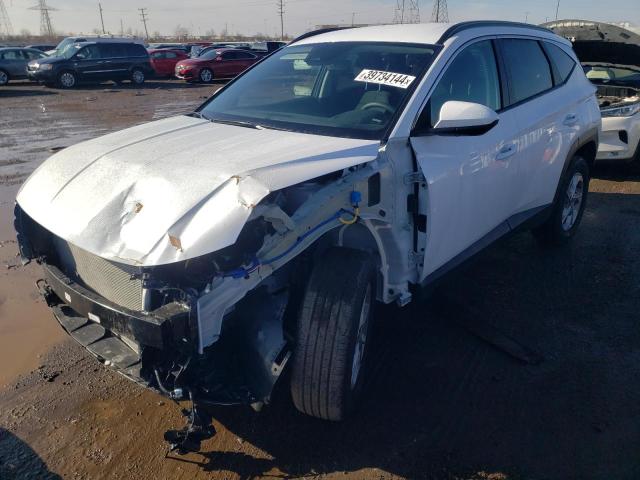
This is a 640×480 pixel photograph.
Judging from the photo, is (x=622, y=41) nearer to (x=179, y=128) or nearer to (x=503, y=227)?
(x=503, y=227)

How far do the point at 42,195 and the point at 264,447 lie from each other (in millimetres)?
1707

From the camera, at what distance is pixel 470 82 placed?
3613 millimetres

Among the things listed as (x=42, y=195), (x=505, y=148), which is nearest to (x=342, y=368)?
(x=42, y=195)

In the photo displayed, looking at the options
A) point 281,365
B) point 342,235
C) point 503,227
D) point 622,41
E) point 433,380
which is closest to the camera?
point 281,365

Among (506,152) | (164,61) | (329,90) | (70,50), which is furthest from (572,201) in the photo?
(164,61)

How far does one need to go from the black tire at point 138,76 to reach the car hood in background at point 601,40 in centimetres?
1967

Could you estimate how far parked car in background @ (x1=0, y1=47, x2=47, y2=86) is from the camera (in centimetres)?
2227

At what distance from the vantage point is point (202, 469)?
271cm

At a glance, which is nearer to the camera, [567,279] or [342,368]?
[342,368]

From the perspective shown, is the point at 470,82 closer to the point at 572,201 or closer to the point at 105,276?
the point at 572,201

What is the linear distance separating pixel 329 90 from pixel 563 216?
9.34ft

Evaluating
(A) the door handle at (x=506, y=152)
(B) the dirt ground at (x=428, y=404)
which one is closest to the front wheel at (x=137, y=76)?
(B) the dirt ground at (x=428, y=404)

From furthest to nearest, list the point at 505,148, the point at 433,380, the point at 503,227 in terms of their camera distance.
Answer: the point at 503,227 → the point at 505,148 → the point at 433,380

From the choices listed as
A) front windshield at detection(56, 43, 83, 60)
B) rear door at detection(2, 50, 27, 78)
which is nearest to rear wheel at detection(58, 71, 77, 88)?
front windshield at detection(56, 43, 83, 60)
